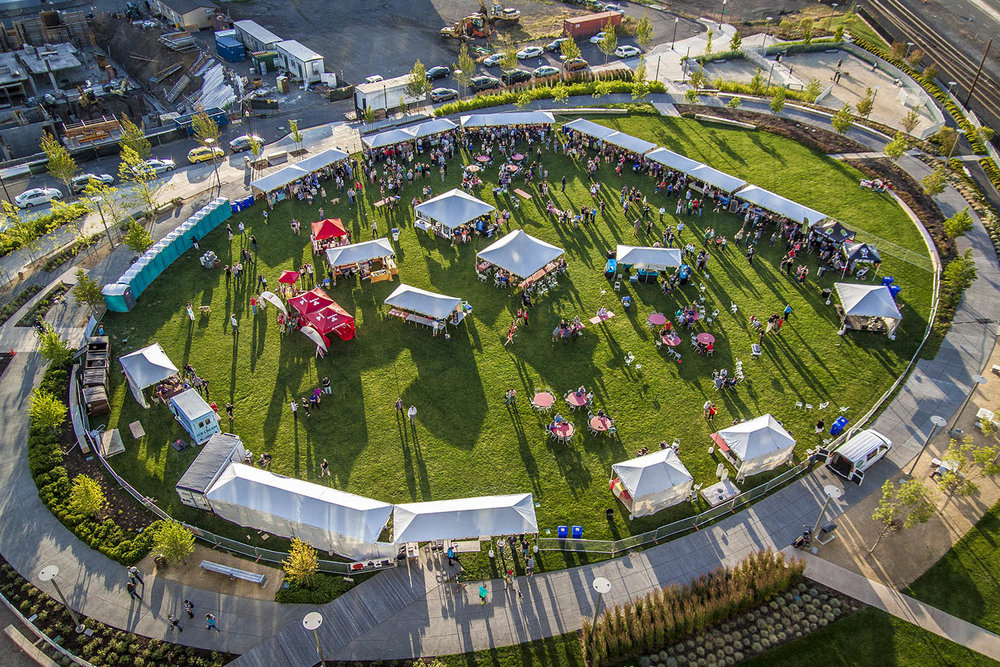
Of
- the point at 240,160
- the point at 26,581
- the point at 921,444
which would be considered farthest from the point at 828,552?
the point at 240,160

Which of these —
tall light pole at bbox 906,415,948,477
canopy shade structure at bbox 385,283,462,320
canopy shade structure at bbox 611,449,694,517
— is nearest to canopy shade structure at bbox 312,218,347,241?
canopy shade structure at bbox 385,283,462,320

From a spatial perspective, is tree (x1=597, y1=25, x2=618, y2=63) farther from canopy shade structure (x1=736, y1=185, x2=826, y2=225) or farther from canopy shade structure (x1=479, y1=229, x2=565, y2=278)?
canopy shade structure (x1=479, y1=229, x2=565, y2=278)

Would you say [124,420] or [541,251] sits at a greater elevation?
[541,251]

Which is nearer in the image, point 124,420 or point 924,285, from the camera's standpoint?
point 124,420

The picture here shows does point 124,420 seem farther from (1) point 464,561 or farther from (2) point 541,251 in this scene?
(2) point 541,251

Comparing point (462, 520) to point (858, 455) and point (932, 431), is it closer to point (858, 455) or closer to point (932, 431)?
point (858, 455)

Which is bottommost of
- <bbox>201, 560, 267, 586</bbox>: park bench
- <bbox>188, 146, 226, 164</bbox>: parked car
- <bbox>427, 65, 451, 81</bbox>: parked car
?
<bbox>188, 146, 226, 164</bbox>: parked car
